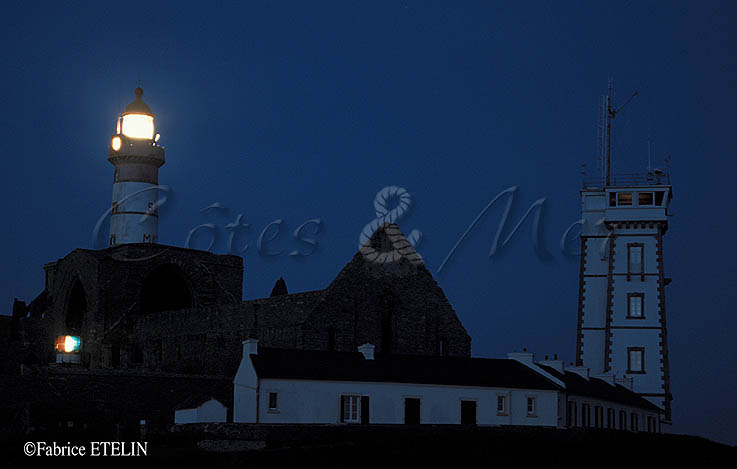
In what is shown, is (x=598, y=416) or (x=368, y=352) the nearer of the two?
(x=368, y=352)

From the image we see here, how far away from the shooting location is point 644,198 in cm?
5994

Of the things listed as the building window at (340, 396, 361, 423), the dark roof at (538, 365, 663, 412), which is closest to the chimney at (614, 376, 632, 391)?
the dark roof at (538, 365, 663, 412)

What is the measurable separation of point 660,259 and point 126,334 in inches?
1221

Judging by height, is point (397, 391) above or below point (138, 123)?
below

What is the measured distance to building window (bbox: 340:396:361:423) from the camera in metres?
40.6

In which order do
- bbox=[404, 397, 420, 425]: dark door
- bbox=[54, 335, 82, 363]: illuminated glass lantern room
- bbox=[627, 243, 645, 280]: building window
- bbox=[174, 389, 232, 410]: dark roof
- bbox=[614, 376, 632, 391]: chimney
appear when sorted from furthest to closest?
bbox=[54, 335, 82, 363]: illuminated glass lantern room → bbox=[627, 243, 645, 280]: building window → bbox=[614, 376, 632, 391]: chimney → bbox=[174, 389, 232, 410]: dark roof → bbox=[404, 397, 420, 425]: dark door

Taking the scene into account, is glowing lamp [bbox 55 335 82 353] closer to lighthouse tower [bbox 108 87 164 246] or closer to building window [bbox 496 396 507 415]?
lighthouse tower [bbox 108 87 164 246]

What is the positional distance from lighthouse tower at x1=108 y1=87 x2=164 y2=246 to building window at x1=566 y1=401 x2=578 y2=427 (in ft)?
119

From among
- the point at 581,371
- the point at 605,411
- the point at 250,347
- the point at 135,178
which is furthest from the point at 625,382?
the point at 135,178

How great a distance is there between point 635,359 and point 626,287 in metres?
3.67

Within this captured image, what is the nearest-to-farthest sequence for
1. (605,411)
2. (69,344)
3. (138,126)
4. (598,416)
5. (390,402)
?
(390,402)
(598,416)
(605,411)
(69,344)
(138,126)

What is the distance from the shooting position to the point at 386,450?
3597cm

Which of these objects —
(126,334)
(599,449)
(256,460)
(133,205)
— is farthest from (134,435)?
(133,205)

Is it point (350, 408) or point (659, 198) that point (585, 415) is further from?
point (659, 198)
